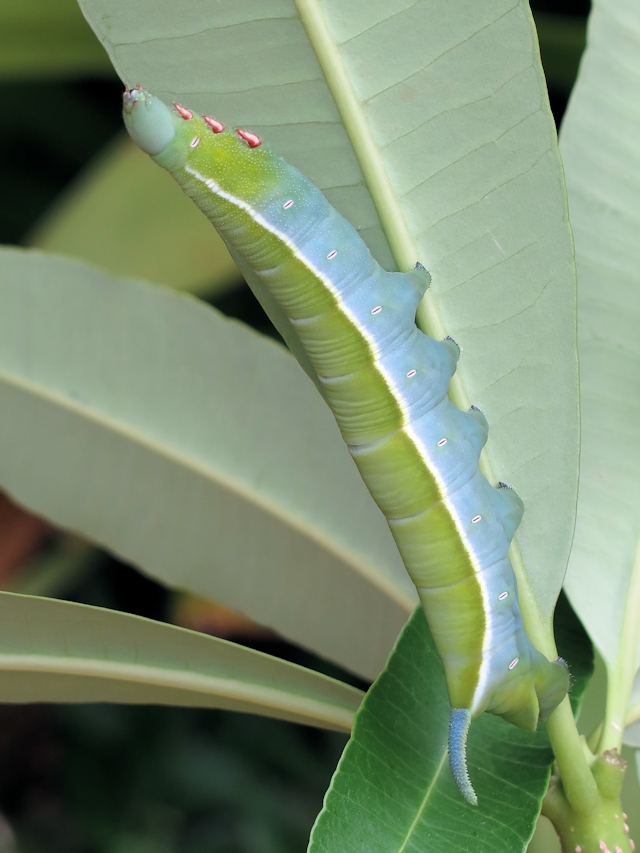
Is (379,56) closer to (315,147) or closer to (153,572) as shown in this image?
(315,147)

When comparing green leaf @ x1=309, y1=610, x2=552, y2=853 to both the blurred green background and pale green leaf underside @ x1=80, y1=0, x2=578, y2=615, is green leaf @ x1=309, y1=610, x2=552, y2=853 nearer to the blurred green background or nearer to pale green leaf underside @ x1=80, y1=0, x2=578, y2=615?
pale green leaf underside @ x1=80, y1=0, x2=578, y2=615

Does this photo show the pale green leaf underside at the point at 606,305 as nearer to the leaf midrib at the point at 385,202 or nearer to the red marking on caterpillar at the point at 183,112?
Answer: the leaf midrib at the point at 385,202

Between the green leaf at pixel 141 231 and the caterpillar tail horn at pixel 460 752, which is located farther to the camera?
the green leaf at pixel 141 231

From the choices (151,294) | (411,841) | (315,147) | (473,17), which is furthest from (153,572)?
(473,17)

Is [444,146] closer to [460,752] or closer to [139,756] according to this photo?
[460,752]

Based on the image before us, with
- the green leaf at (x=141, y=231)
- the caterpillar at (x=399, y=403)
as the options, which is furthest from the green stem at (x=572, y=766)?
the green leaf at (x=141, y=231)

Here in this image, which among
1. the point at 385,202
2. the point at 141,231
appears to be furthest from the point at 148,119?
the point at 141,231


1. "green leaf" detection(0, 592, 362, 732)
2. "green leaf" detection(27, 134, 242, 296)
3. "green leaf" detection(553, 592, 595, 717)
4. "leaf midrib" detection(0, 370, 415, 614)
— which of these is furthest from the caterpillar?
"green leaf" detection(27, 134, 242, 296)
